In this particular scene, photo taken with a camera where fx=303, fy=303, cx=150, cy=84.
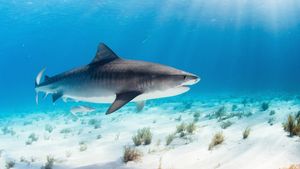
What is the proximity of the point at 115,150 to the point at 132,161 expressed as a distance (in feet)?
6.60

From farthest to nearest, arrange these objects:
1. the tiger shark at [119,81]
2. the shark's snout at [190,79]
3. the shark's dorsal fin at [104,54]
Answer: the shark's dorsal fin at [104,54] < the tiger shark at [119,81] < the shark's snout at [190,79]

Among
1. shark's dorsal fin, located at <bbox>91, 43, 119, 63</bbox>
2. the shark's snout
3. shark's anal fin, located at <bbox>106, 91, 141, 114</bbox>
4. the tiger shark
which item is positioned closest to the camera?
the shark's snout

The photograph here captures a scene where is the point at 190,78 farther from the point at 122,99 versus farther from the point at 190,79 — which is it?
the point at 122,99

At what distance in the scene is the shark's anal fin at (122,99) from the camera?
5438 millimetres

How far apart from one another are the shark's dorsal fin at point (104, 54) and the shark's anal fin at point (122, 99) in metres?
1.46

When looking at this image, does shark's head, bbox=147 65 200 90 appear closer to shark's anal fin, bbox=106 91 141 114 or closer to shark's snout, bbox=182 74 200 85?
shark's snout, bbox=182 74 200 85

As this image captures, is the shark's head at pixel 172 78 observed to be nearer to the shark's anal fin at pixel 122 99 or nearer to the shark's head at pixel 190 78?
the shark's head at pixel 190 78

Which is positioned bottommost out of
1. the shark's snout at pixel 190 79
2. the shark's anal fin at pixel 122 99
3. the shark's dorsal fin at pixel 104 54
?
the shark's anal fin at pixel 122 99

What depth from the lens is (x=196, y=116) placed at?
15062mm

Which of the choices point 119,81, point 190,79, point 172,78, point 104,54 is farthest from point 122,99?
point 104,54

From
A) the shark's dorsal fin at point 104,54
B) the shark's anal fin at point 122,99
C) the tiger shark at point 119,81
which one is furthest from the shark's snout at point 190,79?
the shark's dorsal fin at point 104,54

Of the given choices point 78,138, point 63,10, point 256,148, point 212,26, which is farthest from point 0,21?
point 256,148

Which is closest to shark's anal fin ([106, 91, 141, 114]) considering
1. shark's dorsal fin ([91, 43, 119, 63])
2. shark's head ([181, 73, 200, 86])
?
shark's head ([181, 73, 200, 86])

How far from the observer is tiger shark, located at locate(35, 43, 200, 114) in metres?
5.58
